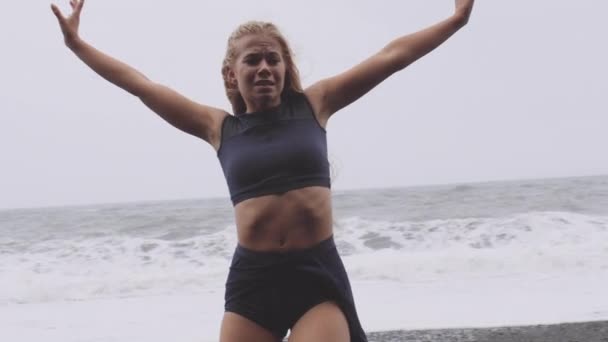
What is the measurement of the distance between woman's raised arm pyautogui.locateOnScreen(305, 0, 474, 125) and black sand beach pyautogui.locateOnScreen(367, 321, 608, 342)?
3454 millimetres

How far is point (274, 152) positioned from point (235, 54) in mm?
391

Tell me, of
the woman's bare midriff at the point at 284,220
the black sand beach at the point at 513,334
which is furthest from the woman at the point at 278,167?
the black sand beach at the point at 513,334

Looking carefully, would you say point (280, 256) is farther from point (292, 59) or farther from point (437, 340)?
point (437, 340)

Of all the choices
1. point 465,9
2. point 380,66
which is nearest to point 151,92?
point 380,66

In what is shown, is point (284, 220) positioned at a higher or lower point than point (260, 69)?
lower

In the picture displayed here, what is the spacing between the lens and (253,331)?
2.32 meters

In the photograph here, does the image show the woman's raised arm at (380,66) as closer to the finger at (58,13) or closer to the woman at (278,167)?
the woman at (278,167)

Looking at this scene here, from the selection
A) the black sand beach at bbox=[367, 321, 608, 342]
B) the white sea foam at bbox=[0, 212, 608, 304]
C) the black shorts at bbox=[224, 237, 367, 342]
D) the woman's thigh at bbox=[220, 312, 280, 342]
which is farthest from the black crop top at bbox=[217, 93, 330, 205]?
the white sea foam at bbox=[0, 212, 608, 304]

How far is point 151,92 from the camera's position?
8.21 ft

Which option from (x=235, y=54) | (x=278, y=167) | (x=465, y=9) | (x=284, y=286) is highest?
(x=465, y=9)

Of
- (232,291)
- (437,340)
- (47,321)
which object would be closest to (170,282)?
(47,321)

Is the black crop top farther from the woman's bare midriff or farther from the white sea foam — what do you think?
the white sea foam

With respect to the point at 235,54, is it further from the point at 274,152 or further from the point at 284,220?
the point at 284,220

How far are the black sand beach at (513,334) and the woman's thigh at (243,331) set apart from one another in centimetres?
343
